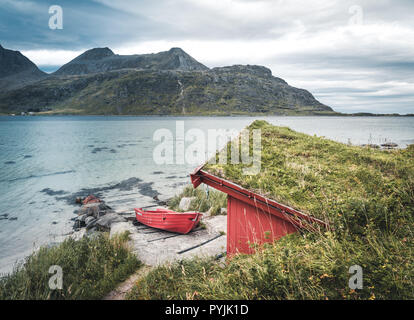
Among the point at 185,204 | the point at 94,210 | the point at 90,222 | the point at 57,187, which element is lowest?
the point at 90,222

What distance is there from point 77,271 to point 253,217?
5.99 m

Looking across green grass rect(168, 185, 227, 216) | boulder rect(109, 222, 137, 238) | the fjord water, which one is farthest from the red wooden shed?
the fjord water

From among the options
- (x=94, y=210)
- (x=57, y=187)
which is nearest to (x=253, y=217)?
(x=94, y=210)

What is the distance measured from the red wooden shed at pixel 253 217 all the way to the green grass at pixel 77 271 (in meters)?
4.01

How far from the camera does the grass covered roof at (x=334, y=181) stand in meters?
5.25

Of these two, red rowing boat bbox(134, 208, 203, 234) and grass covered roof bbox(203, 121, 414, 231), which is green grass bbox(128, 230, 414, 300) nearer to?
grass covered roof bbox(203, 121, 414, 231)

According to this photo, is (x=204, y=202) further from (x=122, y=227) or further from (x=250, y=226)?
(x=250, y=226)

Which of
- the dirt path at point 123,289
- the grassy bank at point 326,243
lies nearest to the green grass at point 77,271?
the dirt path at point 123,289

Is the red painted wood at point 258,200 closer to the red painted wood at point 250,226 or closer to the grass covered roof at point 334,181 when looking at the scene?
the grass covered roof at point 334,181

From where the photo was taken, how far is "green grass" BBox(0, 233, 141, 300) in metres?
6.38

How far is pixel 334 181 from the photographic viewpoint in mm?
6770

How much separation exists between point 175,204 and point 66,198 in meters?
11.2
